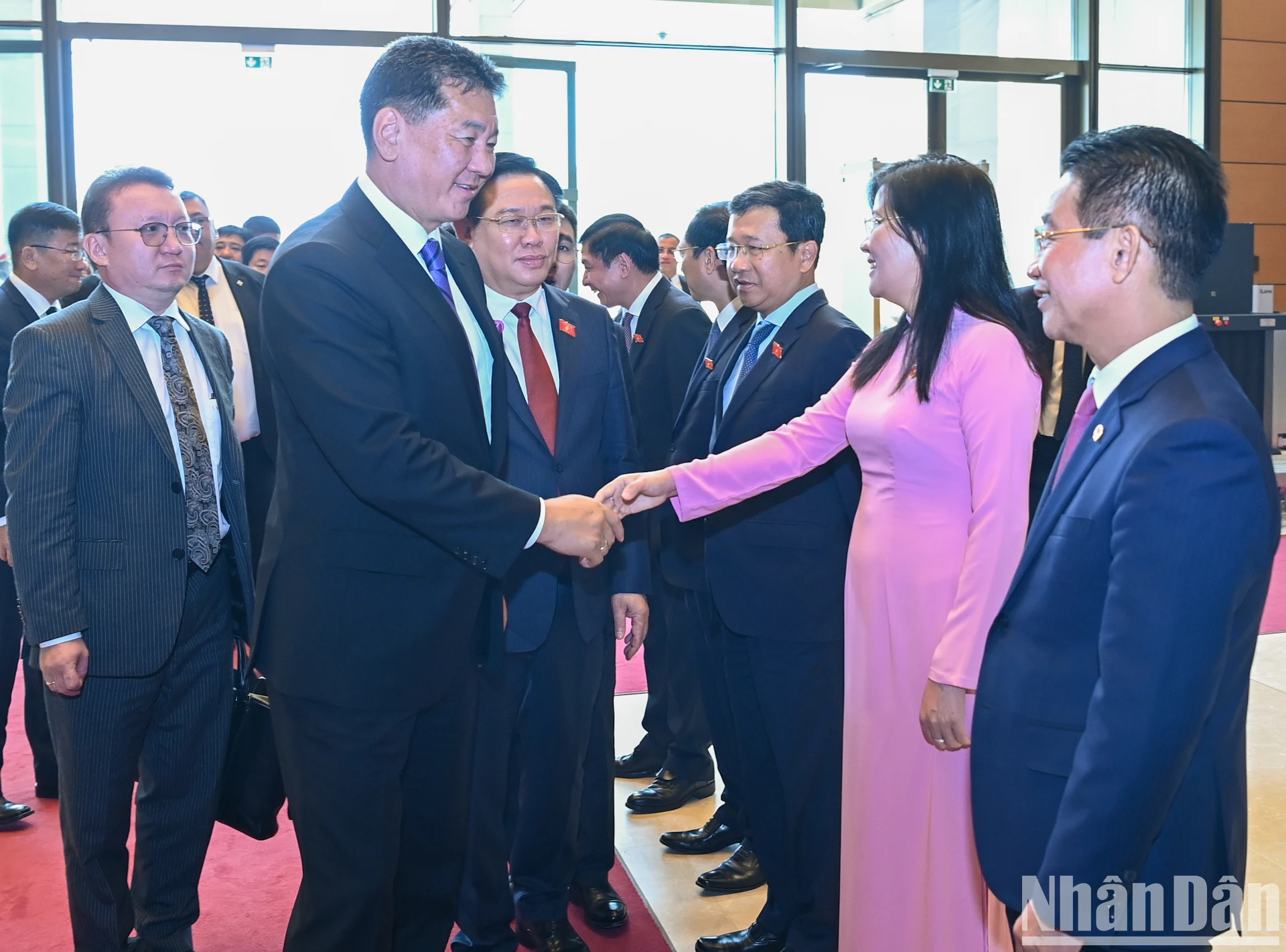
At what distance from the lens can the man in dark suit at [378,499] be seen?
5.74 feet

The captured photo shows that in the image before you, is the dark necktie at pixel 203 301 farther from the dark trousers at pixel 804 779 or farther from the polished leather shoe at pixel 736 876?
the polished leather shoe at pixel 736 876

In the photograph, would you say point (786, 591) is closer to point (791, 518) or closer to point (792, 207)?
point (791, 518)

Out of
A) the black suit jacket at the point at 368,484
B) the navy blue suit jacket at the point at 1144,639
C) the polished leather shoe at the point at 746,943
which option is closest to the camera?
the navy blue suit jacket at the point at 1144,639

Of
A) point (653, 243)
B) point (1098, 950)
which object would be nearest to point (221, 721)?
point (1098, 950)

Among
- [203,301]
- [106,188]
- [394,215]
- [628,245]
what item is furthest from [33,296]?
[394,215]

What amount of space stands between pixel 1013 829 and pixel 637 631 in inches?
53.0

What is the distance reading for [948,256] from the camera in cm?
203

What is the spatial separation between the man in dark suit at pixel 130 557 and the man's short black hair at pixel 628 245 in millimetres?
1772

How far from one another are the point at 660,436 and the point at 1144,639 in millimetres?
2725

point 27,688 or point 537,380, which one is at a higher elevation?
point 537,380

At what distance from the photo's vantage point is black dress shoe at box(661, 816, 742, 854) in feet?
10.2

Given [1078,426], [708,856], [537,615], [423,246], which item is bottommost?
[708,856]

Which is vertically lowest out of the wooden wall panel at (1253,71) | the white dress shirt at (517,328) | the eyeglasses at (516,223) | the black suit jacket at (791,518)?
the black suit jacket at (791,518)

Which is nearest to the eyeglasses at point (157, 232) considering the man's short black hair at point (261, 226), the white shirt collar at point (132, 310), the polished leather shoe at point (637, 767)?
the white shirt collar at point (132, 310)
